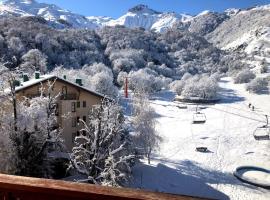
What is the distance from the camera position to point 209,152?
43.7 metres

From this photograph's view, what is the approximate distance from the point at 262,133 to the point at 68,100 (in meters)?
28.0

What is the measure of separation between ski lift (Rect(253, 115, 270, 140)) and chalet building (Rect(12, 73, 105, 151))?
22.8 m

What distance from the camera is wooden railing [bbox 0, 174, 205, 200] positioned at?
81.1 inches

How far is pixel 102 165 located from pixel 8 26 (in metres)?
111

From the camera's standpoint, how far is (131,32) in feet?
597

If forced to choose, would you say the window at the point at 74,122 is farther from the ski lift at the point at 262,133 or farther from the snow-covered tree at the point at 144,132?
the ski lift at the point at 262,133

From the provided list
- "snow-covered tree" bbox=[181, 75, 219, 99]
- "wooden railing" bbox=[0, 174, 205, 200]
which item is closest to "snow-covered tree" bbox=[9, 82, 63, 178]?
"wooden railing" bbox=[0, 174, 205, 200]

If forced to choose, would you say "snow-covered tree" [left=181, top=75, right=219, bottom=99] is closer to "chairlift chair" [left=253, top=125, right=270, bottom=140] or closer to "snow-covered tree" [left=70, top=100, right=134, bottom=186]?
"chairlift chair" [left=253, top=125, right=270, bottom=140]

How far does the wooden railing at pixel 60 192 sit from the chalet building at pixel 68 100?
28555 mm

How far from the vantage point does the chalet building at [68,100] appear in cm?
3111

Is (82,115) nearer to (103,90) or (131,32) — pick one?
(103,90)

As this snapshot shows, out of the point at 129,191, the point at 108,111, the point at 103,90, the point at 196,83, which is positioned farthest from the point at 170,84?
the point at 129,191

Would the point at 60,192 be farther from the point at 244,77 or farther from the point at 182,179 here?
the point at 244,77

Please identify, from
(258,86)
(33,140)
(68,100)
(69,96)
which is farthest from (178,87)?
(33,140)
